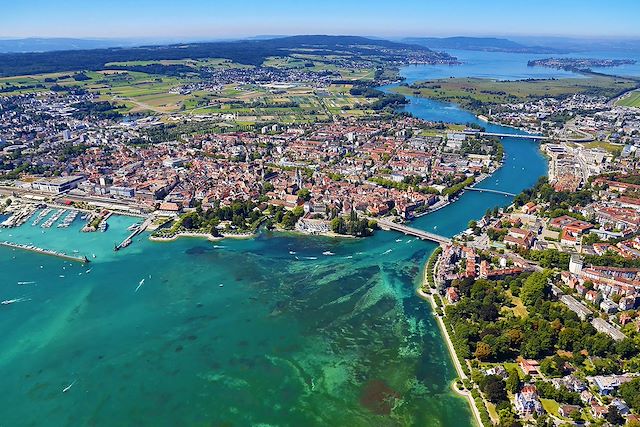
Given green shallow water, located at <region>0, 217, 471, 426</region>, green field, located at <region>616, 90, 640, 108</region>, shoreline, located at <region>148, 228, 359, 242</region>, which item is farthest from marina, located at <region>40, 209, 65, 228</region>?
green field, located at <region>616, 90, 640, 108</region>

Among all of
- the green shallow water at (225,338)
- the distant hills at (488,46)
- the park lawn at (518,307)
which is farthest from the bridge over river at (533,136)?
the distant hills at (488,46)

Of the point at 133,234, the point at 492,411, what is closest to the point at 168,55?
the point at 133,234

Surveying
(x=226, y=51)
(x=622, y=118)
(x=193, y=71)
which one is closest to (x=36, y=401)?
(x=622, y=118)

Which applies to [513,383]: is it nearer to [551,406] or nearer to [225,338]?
[551,406]

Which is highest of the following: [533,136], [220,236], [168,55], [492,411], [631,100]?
[168,55]

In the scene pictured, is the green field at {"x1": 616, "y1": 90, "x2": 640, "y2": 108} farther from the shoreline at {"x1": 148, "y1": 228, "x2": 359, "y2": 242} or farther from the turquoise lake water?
the shoreline at {"x1": 148, "y1": 228, "x2": 359, "y2": 242}

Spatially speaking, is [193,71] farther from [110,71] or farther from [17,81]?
[17,81]

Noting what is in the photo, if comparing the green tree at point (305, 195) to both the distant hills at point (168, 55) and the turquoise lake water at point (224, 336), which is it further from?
the distant hills at point (168, 55)
